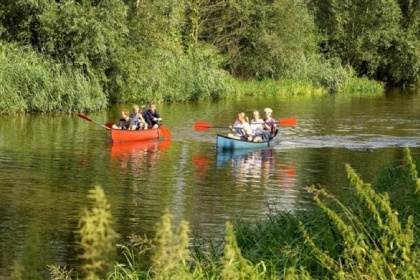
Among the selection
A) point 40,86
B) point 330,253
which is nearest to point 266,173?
point 330,253

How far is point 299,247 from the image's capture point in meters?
7.87

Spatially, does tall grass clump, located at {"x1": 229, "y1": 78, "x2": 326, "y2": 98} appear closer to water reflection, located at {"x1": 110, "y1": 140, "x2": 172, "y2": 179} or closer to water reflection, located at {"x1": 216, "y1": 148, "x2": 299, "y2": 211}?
water reflection, located at {"x1": 110, "y1": 140, "x2": 172, "y2": 179}

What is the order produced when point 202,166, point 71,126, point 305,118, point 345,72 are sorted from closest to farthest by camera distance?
point 202,166, point 71,126, point 305,118, point 345,72

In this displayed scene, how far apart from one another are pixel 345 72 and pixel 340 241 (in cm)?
4747

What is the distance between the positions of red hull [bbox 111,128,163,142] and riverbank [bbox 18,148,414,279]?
45.1 ft

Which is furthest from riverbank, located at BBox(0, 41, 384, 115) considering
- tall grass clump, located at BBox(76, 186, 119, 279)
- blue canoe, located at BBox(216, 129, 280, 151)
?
tall grass clump, located at BBox(76, 186, 119, 279)

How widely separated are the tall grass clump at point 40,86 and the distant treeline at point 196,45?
63mm

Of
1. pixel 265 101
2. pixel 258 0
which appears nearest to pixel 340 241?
pixel 265 101

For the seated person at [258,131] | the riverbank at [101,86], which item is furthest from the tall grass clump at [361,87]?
the seated person at [258,131]

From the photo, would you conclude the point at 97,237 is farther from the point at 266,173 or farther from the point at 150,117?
the point at 150,117

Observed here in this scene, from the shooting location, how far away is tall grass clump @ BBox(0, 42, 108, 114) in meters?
29.4

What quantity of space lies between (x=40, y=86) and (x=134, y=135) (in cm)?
743

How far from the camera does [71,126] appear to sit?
27.3 metres

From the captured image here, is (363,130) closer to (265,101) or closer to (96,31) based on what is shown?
(96,31)
